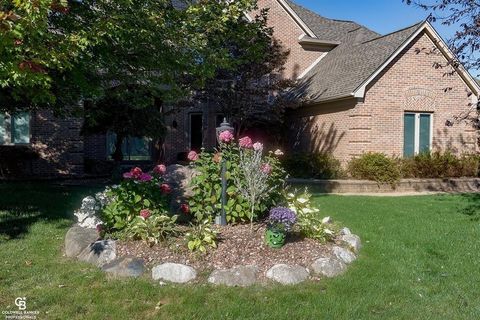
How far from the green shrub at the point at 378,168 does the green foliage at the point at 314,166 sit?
2.73ft

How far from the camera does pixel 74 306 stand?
15.2 feet

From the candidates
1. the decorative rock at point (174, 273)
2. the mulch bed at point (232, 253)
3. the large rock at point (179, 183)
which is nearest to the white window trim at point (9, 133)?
the large rock at point (179, 183)

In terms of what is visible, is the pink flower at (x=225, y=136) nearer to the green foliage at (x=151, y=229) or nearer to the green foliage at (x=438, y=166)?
the green foliage at (x=151, y=229)

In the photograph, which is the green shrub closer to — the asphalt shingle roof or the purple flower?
the asphalt shingle roof

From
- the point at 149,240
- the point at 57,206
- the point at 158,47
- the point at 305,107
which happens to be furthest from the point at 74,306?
the point at 305,107

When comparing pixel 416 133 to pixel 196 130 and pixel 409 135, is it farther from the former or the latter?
pixel 196 130

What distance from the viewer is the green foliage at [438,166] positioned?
1577 centimetres

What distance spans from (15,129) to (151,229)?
13.3 m

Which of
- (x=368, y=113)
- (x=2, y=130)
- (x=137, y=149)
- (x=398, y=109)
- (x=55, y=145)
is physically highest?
(x=398, y=109)

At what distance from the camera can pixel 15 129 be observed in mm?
17156

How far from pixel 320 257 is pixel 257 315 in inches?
69.3

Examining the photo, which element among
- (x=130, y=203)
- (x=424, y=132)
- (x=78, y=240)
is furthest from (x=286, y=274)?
(x=424, y=132)

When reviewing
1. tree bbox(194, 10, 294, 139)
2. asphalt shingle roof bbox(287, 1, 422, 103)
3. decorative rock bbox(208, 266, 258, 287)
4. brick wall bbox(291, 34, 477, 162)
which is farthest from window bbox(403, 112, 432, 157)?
decorative rock bbox(208, 266, 258, 287)

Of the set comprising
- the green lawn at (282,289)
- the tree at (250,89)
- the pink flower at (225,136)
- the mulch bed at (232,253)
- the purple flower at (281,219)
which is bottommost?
the green lawn at (282,289)
